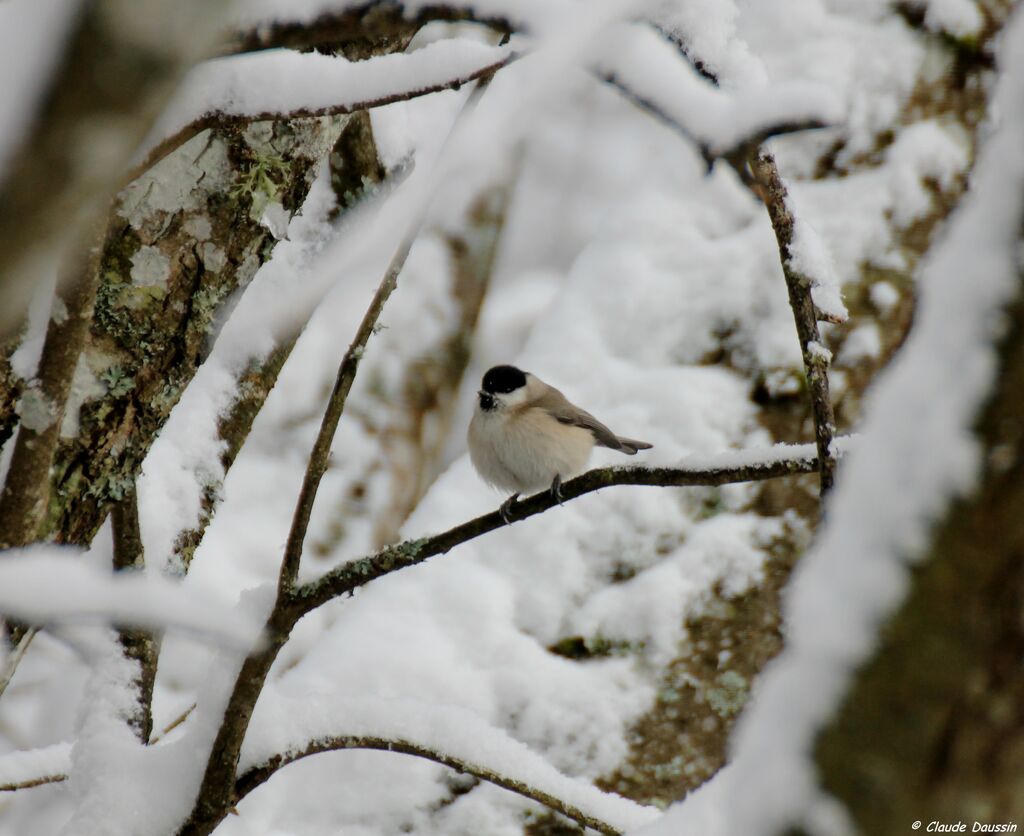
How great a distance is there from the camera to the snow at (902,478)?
50cm

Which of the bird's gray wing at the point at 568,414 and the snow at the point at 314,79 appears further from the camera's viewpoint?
the bird's gray wing at the point at 568,414

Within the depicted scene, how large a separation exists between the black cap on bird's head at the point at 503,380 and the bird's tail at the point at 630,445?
0.50m

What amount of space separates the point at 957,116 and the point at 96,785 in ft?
11.0

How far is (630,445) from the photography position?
296cm

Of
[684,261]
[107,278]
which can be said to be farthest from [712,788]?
[684,261]

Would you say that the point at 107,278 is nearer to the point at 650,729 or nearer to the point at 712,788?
the point at 712,788

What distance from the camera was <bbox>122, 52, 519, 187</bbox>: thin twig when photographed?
1.26 meters

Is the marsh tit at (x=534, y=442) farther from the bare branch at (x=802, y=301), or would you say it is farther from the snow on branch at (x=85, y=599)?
the snow on branch at (x=85, y=599)

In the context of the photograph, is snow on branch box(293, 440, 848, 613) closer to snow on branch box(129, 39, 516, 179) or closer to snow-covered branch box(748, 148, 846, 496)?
snow-covered branch box(748, 148, 846, 496)

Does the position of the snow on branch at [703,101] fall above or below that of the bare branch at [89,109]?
above

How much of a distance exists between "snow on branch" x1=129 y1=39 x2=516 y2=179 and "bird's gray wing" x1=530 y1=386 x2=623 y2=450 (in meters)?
1.84

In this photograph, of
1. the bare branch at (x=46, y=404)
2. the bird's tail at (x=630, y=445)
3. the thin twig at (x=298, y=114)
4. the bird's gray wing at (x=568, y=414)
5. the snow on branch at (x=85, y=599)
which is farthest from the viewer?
the bird's gray wing at (x=568, y=414)

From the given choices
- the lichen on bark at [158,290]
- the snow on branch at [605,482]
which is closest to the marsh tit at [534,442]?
the snow on branch at [605,482]

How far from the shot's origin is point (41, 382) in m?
1.13
